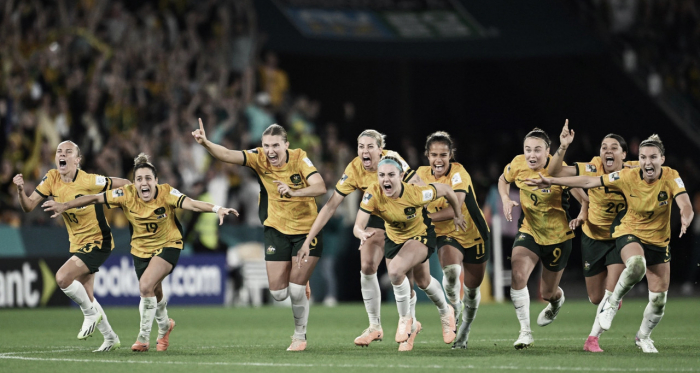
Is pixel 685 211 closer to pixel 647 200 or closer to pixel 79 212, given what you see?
pixel 647 200

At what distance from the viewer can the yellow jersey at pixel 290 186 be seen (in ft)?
36.7

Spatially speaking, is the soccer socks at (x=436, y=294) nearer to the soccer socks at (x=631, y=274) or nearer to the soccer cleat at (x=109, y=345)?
the soccer socks at (x=631, y=274)

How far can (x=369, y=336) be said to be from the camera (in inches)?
442

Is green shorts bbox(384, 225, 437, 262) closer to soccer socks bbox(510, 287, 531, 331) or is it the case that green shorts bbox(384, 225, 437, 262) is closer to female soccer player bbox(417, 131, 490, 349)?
female soccer player bbox(417, 131, 490, 349)

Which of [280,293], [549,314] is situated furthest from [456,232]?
[280,293]

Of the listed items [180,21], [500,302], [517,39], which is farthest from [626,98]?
[180,21]

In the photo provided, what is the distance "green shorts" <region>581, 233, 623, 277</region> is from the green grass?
826 mm

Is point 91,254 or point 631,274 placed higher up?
point 91,254

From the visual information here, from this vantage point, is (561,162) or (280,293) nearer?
(561,162)

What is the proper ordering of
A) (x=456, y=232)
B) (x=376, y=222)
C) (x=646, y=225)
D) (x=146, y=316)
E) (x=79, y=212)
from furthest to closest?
(x=376, y=222)
(x=79, y=212)
(x=456, y=232)
(x=146, y=316)
(x=646, y=225)

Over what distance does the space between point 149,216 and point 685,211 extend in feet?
17.6

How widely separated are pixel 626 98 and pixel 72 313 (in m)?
14.9

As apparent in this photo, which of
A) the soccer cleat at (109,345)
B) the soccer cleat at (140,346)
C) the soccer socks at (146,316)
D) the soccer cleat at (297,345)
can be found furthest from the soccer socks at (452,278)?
the soccer cleat at (109,345)

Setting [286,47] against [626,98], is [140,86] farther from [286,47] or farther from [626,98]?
[626,98]
